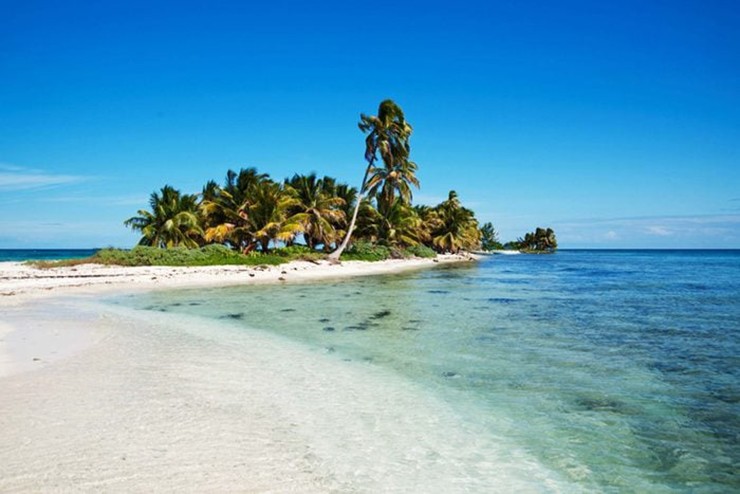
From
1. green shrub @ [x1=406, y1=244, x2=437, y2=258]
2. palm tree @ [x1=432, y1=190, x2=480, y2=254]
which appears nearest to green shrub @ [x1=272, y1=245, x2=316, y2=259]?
green shrub @ [x1=406, y1=244, x2=437, y2=258]

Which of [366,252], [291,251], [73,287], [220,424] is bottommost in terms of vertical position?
[220,424]

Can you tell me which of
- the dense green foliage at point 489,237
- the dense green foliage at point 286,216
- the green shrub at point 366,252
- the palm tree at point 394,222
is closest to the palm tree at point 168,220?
the dense green foliage at point 286,216

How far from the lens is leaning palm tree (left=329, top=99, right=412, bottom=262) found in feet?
144

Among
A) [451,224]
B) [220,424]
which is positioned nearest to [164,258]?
[220,424]

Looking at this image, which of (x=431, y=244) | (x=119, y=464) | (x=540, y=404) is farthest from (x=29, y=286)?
(x=431, y=244)

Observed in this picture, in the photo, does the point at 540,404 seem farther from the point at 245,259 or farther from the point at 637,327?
the point at 245,259

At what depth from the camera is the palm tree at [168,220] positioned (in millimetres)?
37281

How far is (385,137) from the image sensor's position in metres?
44.2

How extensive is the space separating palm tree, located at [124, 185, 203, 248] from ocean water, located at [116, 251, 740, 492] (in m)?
18.9

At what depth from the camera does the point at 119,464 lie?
437cm

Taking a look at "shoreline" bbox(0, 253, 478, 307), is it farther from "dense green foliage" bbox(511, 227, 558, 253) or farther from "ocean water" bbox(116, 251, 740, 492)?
"dense green foliage" bbox(511, 227, 558, 253)

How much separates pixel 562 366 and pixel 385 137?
37.6m

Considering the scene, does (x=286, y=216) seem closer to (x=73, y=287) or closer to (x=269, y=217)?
(x=269, y=217)

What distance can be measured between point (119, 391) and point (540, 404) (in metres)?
5.77
